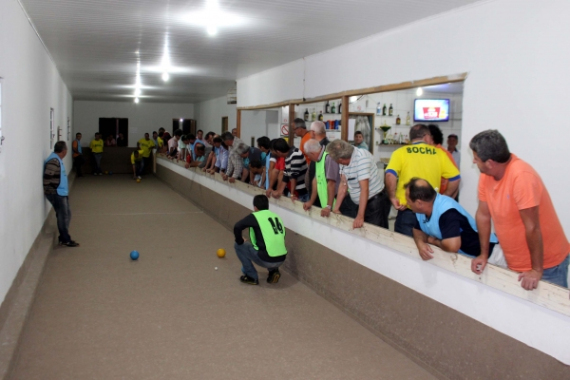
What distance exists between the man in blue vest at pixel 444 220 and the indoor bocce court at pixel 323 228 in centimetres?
1

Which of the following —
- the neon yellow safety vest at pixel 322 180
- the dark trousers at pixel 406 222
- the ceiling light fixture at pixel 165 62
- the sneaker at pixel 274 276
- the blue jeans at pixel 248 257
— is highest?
the ceiling light fixture at pixel 165 62

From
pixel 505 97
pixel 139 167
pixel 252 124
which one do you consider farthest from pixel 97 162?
pixel 505 97

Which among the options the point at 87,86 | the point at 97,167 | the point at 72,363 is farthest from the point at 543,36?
the point at 97,167

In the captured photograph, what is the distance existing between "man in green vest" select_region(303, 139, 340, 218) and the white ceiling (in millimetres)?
1572

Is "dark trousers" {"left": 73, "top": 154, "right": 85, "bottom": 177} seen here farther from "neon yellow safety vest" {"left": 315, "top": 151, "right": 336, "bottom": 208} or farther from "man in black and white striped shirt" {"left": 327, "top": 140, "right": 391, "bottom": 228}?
"man in black and white striped shirt" {"left": 327, "top": 140, "right": 391, "bottom": 228}

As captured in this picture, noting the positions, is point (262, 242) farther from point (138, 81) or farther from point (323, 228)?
point (138, 81)

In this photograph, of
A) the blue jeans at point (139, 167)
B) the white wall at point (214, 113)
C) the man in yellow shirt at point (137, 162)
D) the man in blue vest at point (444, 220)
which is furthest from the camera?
the blue jeans at point (139, 167)

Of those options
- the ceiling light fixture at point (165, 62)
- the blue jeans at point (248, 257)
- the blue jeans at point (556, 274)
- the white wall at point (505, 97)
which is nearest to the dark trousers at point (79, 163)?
the ceiling light fixture at point (165, 62)

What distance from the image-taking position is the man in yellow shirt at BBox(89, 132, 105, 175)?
21.7 metres

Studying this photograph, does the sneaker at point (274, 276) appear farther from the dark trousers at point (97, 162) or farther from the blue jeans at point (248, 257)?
the dark trousers at point (97, 162)

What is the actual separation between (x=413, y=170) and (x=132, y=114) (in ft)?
76.6

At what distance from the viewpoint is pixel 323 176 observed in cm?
612

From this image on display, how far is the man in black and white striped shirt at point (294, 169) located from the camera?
6934mm

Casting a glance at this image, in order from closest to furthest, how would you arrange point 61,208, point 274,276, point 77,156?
point 274,276 < point 61,208 < point 77,156
